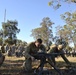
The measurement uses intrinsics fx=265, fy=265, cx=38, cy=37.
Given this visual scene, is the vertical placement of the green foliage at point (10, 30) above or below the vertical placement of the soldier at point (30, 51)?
above

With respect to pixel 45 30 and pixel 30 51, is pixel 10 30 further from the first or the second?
pixel 30 51

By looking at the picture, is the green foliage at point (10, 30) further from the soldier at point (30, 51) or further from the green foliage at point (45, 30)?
the soldier at point (30, 51)

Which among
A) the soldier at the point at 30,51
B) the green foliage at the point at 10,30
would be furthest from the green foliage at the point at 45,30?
the soldier at the point at 30,51

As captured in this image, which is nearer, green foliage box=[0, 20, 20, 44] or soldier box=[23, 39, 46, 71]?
soldier box=[23, 39, 46, 71]

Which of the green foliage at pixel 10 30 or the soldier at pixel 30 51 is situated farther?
the green foliage at pixel 10 30

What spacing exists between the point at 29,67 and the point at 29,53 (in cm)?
70

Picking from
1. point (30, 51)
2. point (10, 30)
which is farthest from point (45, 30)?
point (30, 51)

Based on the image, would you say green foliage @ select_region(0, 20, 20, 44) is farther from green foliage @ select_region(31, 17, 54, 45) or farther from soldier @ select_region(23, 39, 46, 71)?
soldier @ select_region(23, 39, 46, 71)

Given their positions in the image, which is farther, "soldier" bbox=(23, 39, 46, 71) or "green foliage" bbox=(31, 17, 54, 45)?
"green foliage" bbox=(31, 17, 54, 45)

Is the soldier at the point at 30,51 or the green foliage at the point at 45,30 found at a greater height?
the green foliage at the point at 45,30

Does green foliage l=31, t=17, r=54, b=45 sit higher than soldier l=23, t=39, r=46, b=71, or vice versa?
Answer: green foliage l=31, t=17, r=54, b=45

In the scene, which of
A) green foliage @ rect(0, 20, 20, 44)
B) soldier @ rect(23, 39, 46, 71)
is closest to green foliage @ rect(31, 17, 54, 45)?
green foliage @ rect(0, 20, 20, 44)

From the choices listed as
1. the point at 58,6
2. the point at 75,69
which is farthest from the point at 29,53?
the point at 58,6

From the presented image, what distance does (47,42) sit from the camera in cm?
9325
